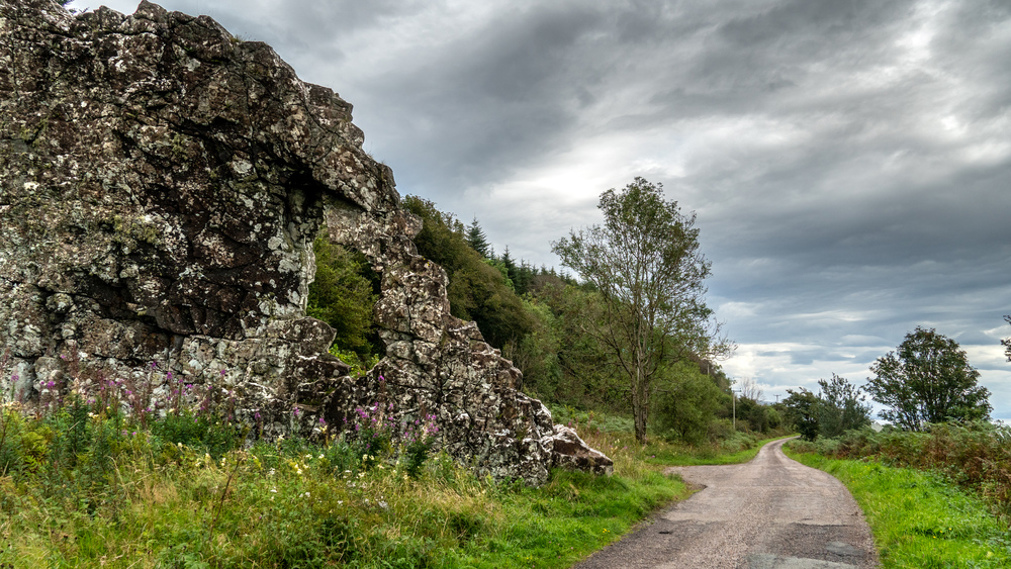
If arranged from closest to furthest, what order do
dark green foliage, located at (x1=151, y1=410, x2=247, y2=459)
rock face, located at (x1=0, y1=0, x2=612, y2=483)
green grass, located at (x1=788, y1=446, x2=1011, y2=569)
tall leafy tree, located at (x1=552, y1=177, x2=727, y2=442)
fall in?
green grass, located at (x1=788, y1=446, x2=1011, y2=569) → dark green foliage, located at (x1=151, y1=410, x2=247, y2=459) → rock face, located at (x1=0, y1=0, x2=612, y2=483) → tall leafy tree, located at (x1=552, y1=177, x2=727, y2=442)

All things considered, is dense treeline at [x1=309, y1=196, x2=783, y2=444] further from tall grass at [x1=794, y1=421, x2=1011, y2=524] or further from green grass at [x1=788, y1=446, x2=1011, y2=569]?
green grass at [x1=788, y1=446, x2=1011, y2=569]

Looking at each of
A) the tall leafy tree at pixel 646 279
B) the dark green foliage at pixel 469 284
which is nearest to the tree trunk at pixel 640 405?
the tall leafy tree at pixel 646 279

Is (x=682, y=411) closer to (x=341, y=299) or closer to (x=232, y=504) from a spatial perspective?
(x=341, y=299)

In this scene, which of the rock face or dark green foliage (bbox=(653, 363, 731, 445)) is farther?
dark green foliage (bbox=(653, 363, 731, 445))

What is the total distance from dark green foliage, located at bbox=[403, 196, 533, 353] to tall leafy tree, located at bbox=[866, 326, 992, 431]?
2370cm

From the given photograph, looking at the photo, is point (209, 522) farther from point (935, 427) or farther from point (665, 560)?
point (935, 427)

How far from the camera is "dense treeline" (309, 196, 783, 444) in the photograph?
3045 cm

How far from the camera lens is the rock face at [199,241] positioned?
30.3 feet

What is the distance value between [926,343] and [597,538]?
3281 centimetres

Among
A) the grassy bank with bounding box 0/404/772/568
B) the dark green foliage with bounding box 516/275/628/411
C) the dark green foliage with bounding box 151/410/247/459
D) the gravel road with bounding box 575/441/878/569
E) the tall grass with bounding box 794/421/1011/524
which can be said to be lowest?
the gravel road with bounding box 575/441/878/569

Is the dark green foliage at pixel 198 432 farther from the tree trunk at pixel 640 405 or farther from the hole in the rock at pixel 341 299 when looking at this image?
the tree trunk at pixel 640 405

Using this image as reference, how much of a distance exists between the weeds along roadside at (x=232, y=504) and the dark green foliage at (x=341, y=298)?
20870 millimetres

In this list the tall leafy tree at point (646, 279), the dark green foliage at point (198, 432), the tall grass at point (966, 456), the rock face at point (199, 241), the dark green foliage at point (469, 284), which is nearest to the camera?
the dark green foliage at point (198, 432)

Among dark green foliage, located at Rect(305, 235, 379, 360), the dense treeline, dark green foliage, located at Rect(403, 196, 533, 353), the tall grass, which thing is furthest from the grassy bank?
dark green foliage, located at Rect(403, 196, 533, 353)
